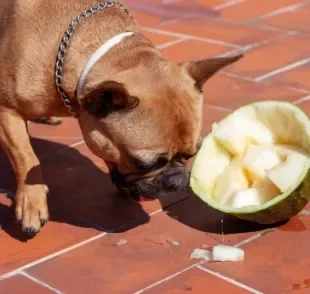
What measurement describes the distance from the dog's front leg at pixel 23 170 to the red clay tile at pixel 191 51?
83.1 inches

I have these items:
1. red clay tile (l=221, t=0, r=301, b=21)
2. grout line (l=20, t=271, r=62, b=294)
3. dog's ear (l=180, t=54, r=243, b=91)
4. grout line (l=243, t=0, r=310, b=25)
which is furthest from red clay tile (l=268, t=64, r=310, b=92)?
grout line (l=20, t=271, r=62, b=294)

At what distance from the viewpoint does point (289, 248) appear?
154 inches

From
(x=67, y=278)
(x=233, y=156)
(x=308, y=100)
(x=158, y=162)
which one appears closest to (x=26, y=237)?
(x=67, y=278)

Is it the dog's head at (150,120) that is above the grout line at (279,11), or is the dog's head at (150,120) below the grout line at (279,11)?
above

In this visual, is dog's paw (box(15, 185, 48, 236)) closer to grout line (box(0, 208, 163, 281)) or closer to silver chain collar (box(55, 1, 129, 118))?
grout line (box(0, 208, 163, 281))

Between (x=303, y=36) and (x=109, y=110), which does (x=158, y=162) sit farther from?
(x=303, y=36)

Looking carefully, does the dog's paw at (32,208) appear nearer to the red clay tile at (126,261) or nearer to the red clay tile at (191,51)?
the red clay tile at (126,261)

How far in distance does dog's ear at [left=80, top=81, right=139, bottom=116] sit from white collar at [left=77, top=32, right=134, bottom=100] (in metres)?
0.08

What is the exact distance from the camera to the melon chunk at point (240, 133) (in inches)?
166

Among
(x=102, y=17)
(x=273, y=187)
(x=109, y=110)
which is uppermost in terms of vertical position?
(x=102, y=17)

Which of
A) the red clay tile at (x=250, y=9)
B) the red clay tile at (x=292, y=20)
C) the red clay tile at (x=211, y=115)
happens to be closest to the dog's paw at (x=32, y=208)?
the red clay tile at (x=211, y=115)

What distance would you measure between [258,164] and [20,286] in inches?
47.6

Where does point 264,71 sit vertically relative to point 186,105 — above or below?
below

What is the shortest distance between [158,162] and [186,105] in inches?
10.8
